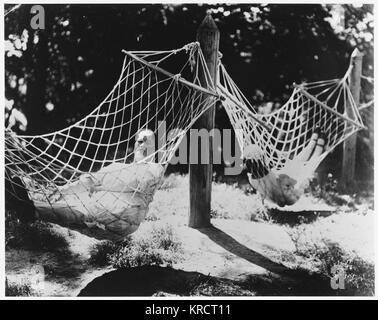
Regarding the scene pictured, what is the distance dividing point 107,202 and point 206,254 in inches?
26.0

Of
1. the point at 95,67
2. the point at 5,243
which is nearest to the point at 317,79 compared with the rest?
the point at 95,67

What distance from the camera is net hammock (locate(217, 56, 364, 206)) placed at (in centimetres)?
258

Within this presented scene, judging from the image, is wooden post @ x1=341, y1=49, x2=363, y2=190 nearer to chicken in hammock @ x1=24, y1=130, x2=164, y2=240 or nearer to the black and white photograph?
the black and white photograph

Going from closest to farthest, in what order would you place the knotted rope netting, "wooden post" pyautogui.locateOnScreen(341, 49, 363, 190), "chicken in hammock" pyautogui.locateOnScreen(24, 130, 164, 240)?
"chicken in hammock" pyautogui.locateOnScreen(24, 130, 164, 240)
the knotted rope netting
"wooden post" pyautogui.locateOnScreen(341, 49, 363, 190)

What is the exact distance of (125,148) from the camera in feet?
8.54

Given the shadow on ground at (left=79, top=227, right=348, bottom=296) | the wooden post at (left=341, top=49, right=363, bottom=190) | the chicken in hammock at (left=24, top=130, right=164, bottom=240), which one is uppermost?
the wooden post at (left=341, top=49, right=363, bottom=190)

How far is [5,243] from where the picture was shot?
2.52 meters

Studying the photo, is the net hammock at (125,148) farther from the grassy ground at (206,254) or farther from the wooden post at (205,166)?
the grassy ground at (206,254)

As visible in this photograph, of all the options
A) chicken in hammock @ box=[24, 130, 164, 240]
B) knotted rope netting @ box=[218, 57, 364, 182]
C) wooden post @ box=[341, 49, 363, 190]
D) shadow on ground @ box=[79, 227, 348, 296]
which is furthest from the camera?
wooden post @ box=[341, 49, 363, 190]

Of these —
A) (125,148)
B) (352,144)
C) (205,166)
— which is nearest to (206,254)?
(205,166)

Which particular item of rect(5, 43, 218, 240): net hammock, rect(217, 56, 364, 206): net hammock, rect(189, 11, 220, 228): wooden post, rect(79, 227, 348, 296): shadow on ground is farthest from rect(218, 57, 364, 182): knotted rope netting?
rect(79, 227, 348, 296): shadow on ground

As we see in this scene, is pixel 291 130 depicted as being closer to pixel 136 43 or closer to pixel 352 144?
pixel 352 144

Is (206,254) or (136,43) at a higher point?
(136,43)

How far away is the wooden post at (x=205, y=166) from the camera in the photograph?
8.38 ft
